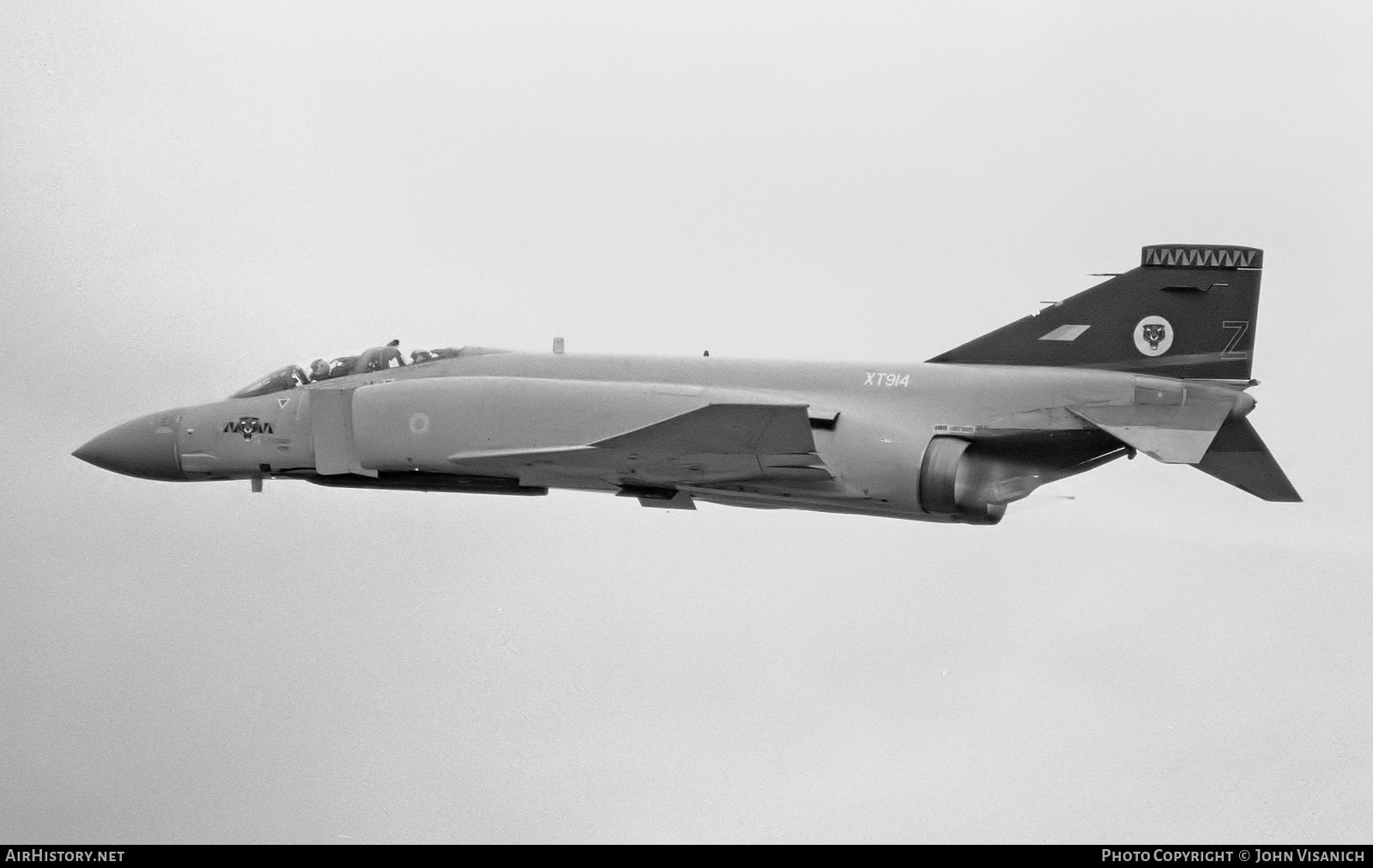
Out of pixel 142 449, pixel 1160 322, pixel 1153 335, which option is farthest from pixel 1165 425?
pixel 142 449

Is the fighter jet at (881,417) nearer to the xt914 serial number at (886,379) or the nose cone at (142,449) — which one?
the xt914 serial number at (886,379)

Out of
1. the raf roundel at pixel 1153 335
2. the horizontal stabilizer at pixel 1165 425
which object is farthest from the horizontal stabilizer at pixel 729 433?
the raf roundel at pixel 1153 335

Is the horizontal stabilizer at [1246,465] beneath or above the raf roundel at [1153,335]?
beneath

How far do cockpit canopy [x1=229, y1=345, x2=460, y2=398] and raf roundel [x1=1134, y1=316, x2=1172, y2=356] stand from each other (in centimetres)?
754

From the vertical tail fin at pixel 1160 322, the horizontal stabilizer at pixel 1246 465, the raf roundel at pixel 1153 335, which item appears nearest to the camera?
the horizontal stabilizer at pixel 1246 465

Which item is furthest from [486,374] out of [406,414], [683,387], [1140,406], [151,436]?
[1140,406]

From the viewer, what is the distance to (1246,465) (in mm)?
19609

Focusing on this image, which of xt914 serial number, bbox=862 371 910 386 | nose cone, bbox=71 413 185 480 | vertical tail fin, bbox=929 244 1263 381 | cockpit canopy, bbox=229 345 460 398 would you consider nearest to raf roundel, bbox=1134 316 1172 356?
A: vertical tail fin, bbox=929 244 1263 381

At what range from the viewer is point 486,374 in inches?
846

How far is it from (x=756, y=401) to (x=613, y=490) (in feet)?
7.04

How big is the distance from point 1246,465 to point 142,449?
12.3 metres

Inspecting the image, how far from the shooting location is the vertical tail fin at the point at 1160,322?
20.0 m

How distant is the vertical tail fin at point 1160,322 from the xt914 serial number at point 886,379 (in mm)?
924

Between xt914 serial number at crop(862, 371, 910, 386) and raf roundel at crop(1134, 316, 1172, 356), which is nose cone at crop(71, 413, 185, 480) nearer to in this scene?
xt914 serial number at crop(862, 371, 910, 386)
